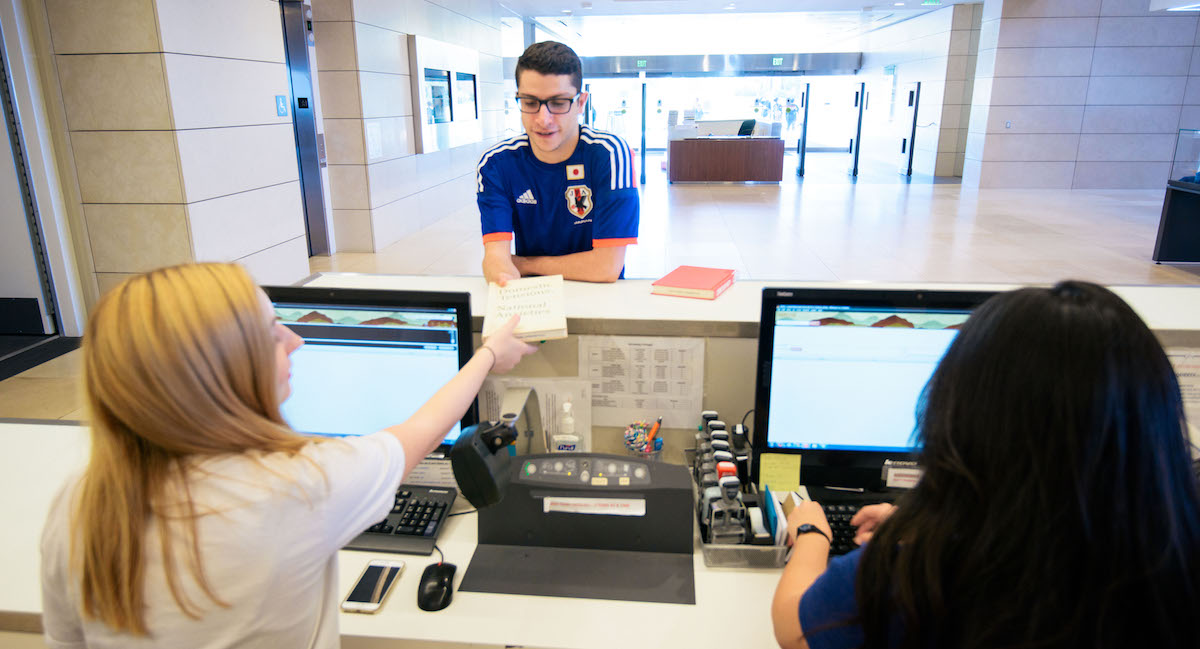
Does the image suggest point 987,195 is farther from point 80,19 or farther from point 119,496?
point 119,496

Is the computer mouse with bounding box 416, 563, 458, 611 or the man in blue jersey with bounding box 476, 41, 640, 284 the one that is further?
the man in blue jersey with bounding box 476, 41, 640, 284

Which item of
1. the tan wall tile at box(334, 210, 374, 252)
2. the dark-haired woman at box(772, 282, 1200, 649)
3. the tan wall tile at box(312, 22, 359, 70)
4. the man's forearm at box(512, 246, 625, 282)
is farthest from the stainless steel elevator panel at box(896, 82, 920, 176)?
the dark-haired woman at box(772, 282, 1200, 649)

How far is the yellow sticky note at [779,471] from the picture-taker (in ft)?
4.31

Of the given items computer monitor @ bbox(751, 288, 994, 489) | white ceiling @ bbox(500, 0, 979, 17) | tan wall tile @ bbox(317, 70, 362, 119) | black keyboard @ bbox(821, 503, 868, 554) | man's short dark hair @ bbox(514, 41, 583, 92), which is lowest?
black keyboard @ bbox(821, 503, 868, 554)

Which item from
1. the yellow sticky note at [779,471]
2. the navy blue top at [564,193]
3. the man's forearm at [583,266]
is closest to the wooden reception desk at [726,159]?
the navy blue top at [564,193]

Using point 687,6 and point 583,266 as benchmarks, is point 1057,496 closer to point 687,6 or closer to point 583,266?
point 583,266

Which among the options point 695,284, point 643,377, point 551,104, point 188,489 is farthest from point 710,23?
point 188,489

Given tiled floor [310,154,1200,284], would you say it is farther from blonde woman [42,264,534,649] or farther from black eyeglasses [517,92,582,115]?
blonde woman [42,264,534,649]

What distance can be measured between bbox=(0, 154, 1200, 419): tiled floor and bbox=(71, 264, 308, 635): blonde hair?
3.19 m

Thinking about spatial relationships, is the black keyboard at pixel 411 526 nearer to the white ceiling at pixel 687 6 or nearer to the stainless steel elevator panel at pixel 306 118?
the stainless steel elevator panel at pixel 306 118

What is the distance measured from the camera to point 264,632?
2.76 feet

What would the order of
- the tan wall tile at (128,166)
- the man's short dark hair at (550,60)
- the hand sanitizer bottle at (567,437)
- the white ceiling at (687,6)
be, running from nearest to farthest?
the hand sanitizer bottle at (567,437) → the man's short dark hair at (550,60) → the tan wall tile at (128,166) → the white ceiling at (687,6)

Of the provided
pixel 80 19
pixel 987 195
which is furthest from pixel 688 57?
pixel 80 19

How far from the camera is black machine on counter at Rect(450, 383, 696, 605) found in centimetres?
114
